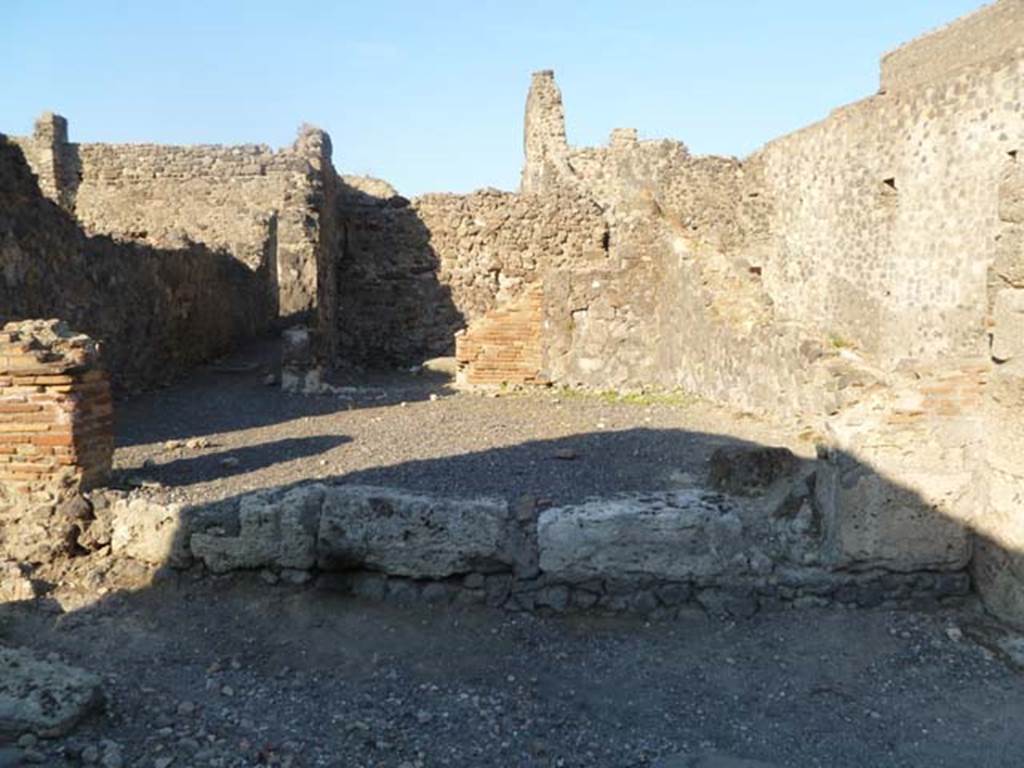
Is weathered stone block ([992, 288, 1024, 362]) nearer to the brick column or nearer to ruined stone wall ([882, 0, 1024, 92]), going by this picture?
the brick column

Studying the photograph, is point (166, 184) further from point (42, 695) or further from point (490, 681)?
point (490, 681)

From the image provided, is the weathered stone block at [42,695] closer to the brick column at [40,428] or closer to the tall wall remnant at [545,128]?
the brick column at [40,428]

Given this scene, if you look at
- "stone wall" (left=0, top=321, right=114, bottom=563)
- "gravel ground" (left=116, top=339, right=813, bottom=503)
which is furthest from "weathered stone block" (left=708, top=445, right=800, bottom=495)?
"stone wall" (left=0, top=321, right=114, bottom=563)

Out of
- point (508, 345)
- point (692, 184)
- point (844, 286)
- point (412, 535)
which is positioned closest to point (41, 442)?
point (412, 535)

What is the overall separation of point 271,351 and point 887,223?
32.5 feet

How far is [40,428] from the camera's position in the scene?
4723 mm

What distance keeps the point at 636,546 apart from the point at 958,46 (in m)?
15.1

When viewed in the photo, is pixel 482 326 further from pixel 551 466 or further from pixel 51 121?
pixel 51 121

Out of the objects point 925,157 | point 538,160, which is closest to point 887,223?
point 925,157

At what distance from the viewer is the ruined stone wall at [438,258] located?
13.9 meters

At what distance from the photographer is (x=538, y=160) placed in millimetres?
19516

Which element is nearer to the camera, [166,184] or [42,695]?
[42,695]

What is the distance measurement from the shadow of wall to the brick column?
3.14 meters

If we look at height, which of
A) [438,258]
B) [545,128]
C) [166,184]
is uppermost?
[545,128]
